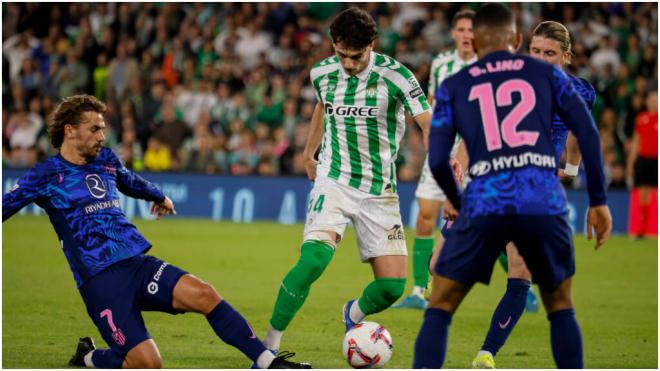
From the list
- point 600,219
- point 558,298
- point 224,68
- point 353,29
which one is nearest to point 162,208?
point 353,29

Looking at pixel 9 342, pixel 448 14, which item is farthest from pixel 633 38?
pixel 9 342

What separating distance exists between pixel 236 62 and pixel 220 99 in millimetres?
1151

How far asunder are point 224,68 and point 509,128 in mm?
16797

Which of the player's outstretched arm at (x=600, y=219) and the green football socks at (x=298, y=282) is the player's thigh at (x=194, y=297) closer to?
the green football socks at (x=298, y=282)

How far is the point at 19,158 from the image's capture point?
2119 cm

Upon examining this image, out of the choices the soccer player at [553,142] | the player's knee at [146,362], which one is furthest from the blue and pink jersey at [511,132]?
the player's knee at [146,362]

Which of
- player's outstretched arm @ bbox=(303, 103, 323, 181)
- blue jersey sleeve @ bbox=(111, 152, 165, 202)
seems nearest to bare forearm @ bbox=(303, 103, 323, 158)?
player's outstretched arm @ bbox=(303, 103, 323, 181)

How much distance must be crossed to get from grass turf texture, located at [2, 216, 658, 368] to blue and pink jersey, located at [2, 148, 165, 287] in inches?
35.3

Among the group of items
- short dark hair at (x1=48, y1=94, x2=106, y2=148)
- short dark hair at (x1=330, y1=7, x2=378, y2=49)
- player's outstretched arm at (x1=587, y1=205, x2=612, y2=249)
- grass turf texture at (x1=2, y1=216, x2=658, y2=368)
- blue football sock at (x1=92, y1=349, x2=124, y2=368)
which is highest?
short dark hair at (x1=330, y1=7, x2=378, y2=49)

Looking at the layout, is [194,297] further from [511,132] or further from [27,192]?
[511,132]

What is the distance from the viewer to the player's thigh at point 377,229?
25.0ft

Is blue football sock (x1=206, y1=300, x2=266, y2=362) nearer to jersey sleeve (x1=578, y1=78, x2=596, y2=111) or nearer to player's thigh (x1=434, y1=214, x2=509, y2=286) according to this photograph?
player's thigh (x1=434, y1=214, x2=509, y2=286)

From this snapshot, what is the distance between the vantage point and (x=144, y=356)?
6.62 m

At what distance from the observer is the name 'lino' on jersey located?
5559 mm
